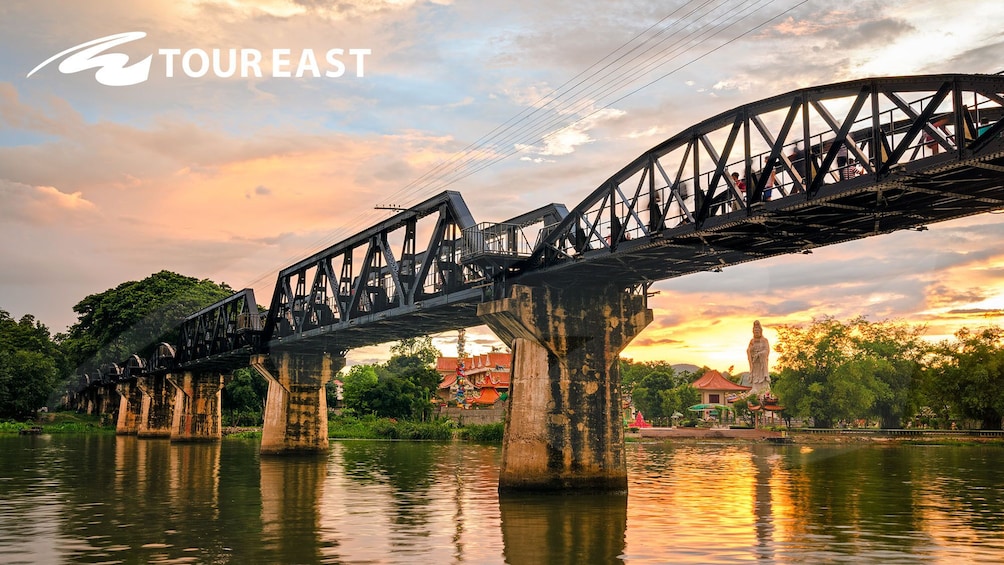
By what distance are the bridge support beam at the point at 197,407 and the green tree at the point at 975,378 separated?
8506 centimetres

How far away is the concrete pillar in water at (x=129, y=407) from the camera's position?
13275 centimetres

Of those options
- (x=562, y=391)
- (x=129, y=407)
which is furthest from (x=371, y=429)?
(x=562, y=391)

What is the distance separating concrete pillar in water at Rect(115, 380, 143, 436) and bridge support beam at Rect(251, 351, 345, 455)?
226 feet

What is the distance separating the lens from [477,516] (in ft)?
111

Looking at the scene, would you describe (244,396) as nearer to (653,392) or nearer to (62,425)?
(62,425)

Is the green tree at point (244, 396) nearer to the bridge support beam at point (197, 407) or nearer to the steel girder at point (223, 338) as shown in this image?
the steel girder at point (223, 338)

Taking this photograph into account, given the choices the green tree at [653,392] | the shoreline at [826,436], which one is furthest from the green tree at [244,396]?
the green tree at [653,392]

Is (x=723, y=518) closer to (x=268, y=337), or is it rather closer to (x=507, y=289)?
(x=507, y=289)

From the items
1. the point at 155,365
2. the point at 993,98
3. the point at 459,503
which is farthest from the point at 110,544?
the point at 155,365

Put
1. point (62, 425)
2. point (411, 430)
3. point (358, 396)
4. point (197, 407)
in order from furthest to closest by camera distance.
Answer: point (62, 425)
point (358, 396)
point (411, 430)
point (197, 407)

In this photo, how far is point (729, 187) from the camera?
2994 centimetres

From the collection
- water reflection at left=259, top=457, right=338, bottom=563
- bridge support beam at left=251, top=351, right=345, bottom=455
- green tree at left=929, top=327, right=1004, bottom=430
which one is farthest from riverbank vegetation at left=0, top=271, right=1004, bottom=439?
water reflection at left=259, top=457, right=338, bottom=563

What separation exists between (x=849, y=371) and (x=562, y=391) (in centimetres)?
8550

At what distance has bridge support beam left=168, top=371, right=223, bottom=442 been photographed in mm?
104938
